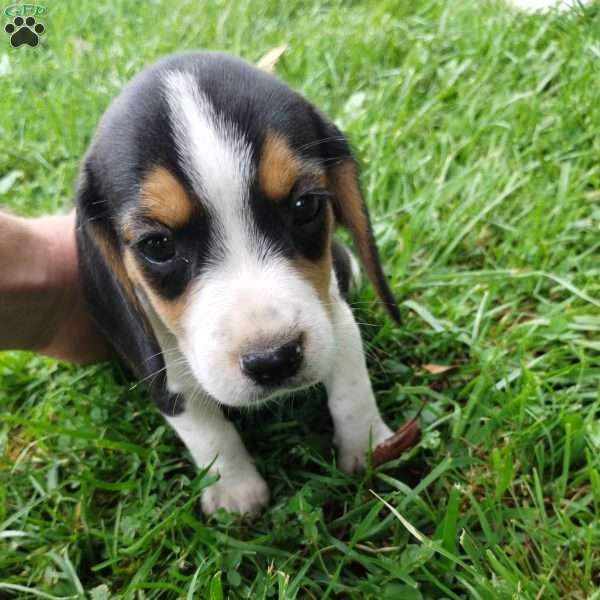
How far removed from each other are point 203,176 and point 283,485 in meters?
1.24

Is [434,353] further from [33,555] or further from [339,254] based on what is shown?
[33,555]

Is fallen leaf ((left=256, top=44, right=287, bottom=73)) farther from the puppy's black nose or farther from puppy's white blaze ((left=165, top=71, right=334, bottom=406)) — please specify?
the puppy's black nose

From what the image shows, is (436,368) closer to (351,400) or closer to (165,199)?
(351,400)

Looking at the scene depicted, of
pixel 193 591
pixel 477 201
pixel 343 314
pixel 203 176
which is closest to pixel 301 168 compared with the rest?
pixel 203 176

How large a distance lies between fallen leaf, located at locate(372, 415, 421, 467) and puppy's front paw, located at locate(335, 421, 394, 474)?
40mm

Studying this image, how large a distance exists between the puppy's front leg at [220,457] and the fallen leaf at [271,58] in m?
2.80

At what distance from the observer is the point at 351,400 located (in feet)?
7.99

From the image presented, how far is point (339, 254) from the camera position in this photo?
2729 millimetres

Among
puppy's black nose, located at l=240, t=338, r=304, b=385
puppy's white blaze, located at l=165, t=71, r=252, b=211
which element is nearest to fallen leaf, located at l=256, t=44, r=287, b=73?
puppy's white blaze, located at l=165, t=71, r=252, b=211

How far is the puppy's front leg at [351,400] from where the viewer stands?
241 cm

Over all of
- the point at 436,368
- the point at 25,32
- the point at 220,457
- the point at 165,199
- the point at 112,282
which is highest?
the point at 25,32

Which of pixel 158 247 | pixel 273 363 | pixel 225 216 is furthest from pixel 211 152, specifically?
pixel 273 363

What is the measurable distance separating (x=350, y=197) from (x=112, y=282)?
0.87 meters

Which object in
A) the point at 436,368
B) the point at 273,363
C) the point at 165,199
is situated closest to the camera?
the point at 273,363
